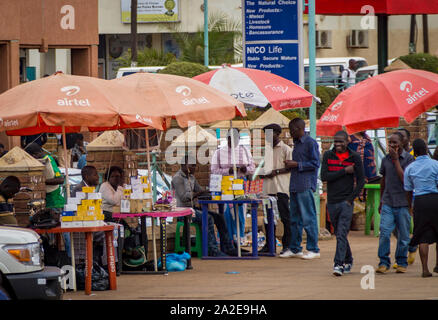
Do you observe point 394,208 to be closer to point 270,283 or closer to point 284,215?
point 270,283

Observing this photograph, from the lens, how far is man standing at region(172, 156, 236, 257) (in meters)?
15.7

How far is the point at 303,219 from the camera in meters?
15.0

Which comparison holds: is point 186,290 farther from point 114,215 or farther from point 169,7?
point 169,7

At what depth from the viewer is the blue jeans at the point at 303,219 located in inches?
590

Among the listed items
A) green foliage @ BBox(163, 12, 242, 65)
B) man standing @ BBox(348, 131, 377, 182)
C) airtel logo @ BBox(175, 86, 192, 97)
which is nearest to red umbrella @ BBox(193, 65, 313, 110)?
airtel logo @ BBox(175, 86, 192, 97)

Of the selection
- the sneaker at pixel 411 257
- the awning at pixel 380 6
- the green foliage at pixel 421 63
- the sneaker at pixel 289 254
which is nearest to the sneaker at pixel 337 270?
the sneaker at pixel 411 257

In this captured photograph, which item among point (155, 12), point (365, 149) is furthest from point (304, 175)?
point (155, 12)

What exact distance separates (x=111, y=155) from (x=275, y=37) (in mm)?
5336

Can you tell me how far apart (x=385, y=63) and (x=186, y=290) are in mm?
15715

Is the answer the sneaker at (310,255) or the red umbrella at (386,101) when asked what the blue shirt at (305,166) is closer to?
the red umbrella at (386,101)

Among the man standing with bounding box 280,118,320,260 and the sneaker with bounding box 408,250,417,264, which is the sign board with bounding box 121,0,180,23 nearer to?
the man standing with bounding box 280,118,320,260

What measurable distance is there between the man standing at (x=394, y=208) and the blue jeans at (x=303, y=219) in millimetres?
1797
